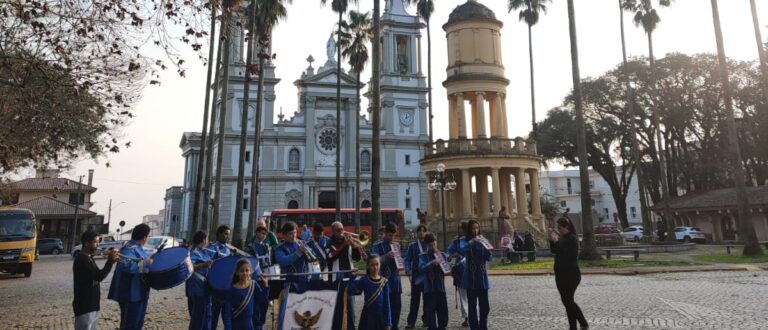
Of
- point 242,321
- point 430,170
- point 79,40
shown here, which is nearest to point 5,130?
point 79,40

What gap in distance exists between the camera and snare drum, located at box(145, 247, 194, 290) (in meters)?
6.42

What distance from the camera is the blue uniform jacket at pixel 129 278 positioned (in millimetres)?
6395

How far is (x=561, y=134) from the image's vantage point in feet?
153

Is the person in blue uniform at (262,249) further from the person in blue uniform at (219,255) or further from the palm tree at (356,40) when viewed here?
the palm tree at (356,40)

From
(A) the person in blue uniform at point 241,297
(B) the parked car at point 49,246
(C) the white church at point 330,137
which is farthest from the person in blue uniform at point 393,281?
(B) the parked car at point 49,246

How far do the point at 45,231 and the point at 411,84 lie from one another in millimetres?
43653

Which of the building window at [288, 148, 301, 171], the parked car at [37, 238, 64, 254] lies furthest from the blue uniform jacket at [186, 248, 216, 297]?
the parked car at [37, 238, 64, 254]

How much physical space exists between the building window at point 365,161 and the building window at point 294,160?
22.8 ft

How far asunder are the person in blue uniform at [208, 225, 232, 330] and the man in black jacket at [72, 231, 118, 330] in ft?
5.24

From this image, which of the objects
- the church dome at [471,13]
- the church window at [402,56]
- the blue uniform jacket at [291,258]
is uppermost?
the church window at [402,56]

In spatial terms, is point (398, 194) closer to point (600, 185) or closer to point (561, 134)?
point (561, 134)

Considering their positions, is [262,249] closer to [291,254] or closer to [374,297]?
[291,254]

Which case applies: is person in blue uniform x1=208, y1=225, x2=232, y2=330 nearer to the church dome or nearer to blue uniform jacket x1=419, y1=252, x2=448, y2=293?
blue uniform jacket x1=419, y1=252, x2=448, y2=293

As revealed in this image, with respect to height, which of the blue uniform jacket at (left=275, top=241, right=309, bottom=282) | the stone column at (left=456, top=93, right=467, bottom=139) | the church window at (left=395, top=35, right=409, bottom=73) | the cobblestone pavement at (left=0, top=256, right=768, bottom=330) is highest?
the church window at (left=395, top=35, right=409, bottom=73)
